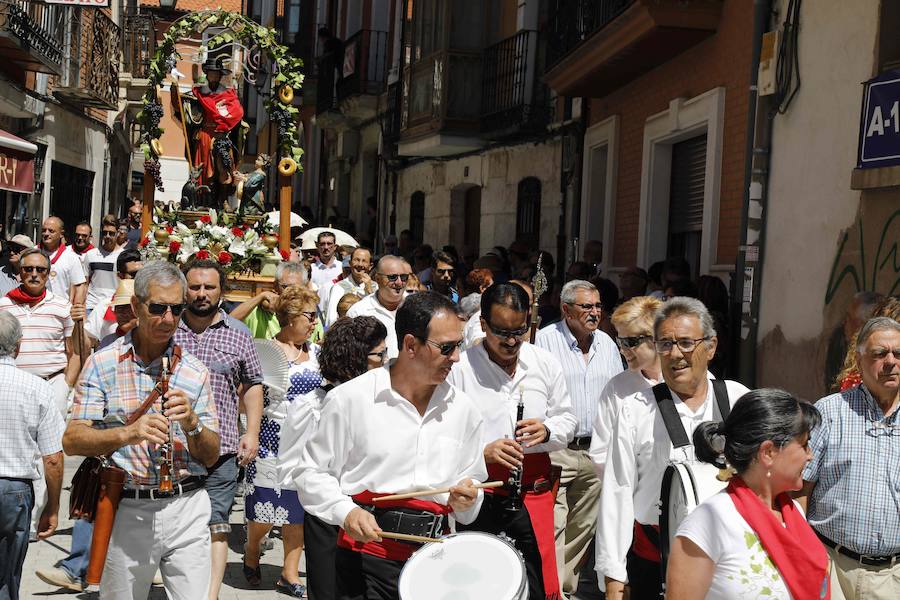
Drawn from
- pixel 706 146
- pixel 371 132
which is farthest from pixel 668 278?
pixel 371 132

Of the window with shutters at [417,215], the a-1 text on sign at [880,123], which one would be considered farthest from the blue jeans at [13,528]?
the window with shutters at [417,215]

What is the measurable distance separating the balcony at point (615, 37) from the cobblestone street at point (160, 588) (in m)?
5.93

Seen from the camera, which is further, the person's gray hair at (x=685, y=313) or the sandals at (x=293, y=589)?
the sandals at (x=293, y=589)

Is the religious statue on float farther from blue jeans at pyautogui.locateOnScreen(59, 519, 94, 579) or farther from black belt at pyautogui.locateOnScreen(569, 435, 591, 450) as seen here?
black belt at pyautogui.locateOnScreen(569, 435, 591, 450)

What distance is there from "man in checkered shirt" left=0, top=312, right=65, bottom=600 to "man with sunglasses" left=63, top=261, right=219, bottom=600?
538mm

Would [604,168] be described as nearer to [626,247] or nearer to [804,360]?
[626,247]

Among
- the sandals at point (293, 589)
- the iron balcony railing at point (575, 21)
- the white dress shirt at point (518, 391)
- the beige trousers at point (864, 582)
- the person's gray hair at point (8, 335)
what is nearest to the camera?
the beige trousers at point (864, 582)

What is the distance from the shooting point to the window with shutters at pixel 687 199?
12.7 m

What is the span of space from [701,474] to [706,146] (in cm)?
836

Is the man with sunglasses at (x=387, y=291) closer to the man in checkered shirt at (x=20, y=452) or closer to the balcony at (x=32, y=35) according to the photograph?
Answer: the man in checkered shirt at (x=20, y=452)

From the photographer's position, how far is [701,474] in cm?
428

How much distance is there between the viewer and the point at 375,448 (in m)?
4.43

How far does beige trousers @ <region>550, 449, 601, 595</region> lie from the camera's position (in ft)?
24.1

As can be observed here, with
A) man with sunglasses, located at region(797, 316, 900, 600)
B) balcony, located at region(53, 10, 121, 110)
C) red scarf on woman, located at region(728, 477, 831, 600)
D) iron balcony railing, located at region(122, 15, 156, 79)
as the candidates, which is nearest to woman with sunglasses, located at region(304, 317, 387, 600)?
man with sunglasses, located at region(797, 316, 900, 600)
